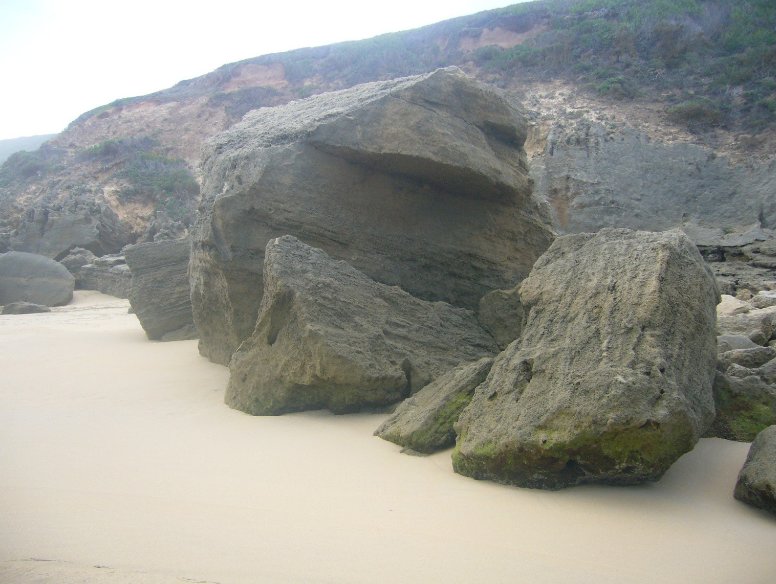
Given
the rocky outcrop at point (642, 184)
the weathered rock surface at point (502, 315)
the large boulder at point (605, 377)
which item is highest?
the large boulder at point (605, 377)

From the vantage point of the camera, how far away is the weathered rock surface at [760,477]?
→ 8.21ft

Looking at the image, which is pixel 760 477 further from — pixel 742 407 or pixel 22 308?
pixel 22 308

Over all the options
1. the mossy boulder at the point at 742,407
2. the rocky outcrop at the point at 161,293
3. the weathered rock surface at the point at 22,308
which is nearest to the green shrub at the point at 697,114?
the rocky outcrop at the point at 161,293

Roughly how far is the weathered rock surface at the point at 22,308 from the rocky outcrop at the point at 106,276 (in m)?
2.00

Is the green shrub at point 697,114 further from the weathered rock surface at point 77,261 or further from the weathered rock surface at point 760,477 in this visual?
the weathered rock surface at point 760,477

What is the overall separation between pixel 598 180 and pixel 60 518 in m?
16.2

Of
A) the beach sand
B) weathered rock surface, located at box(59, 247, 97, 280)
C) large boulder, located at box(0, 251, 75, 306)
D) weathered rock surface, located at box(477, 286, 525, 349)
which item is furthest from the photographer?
weathered rock surface, located at box(59, 247, 97, 280)

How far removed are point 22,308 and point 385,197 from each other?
8.72 m

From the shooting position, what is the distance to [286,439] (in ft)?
12.0

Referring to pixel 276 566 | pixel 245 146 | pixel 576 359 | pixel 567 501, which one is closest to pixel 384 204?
pixel 245 146

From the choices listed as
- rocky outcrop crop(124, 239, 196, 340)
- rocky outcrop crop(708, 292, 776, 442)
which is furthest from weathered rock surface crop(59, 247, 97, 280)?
rocky outcrop crop(708, 292, 776, 442)

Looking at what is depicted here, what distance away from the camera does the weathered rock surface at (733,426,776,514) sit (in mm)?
2504

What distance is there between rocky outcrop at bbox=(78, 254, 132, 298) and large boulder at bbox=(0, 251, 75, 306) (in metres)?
0.89

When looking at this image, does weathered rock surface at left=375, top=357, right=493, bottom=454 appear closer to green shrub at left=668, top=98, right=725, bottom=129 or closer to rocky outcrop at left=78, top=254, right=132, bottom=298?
rocky outcrop at left=78, top=254, right=132, bottom=298
